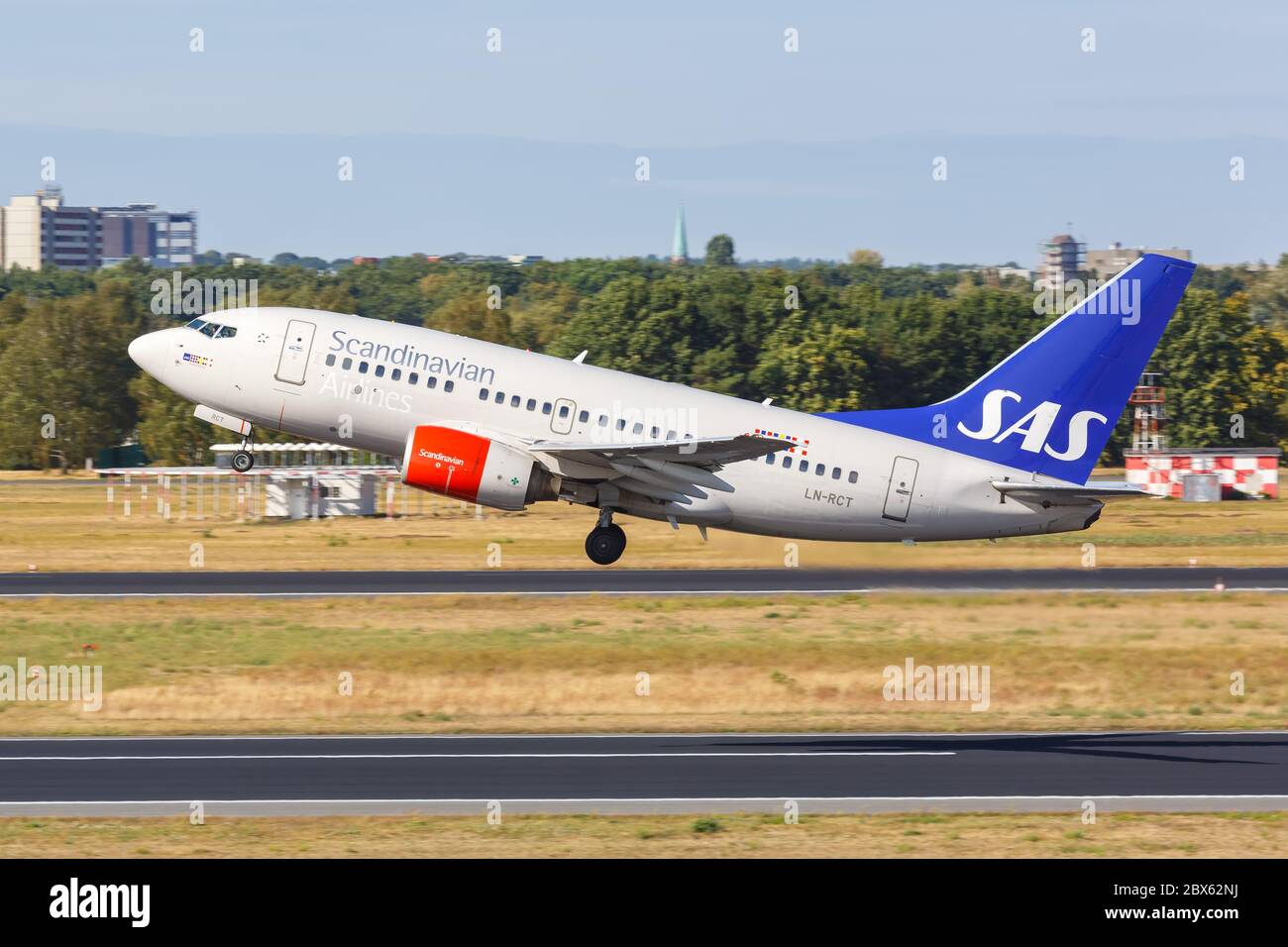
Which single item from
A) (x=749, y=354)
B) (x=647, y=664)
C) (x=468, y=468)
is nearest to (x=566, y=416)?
(x=468, y=468)

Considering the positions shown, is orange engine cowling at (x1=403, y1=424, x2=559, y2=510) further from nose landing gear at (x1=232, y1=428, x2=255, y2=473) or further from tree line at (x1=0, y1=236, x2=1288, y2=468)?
tree line at (x1=0, y1=236, x2=1288, y2=468)

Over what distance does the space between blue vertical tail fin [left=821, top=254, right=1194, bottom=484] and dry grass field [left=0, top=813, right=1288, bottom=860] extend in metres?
14.6

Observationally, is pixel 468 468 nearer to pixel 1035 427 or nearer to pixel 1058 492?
pixel 1058 492

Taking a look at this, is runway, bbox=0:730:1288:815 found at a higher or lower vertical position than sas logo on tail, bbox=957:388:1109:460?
lower

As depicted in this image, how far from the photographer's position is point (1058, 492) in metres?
Result: 40.8

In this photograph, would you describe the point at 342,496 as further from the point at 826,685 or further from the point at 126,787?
the point at 126,787

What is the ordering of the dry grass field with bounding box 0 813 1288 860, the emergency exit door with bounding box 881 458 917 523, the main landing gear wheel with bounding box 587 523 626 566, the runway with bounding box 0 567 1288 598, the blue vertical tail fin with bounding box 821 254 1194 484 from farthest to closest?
1. the runway with bounding box 0 567 1288 598
2. the blue vertical tail fin with bounding box 821 254 1194 484
3. the emergency exit door with bounding box 881 458 917 523
4. the main landing gear wheel with bounding box 587 523 626 566
5. the dry grass field with bounding box 0 813 1288 860

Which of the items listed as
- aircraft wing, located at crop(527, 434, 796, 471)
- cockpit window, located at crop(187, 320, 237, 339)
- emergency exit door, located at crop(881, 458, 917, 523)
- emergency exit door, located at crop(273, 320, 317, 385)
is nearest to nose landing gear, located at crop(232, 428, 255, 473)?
emergency exit door, located at crop(273, 320, 317, 385)

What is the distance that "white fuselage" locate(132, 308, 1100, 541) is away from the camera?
40.0m

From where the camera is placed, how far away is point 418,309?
199 m

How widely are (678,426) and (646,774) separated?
33.1ft

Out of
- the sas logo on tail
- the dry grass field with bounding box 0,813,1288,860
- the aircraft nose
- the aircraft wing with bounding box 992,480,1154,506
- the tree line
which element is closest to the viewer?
the dry grass field with bounding box 0,813,1288,860
